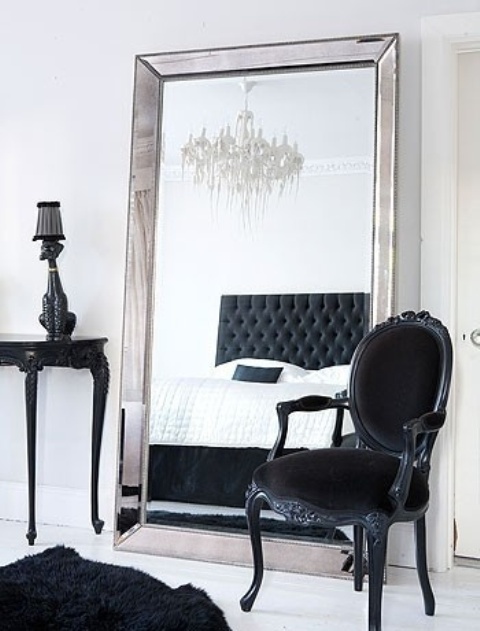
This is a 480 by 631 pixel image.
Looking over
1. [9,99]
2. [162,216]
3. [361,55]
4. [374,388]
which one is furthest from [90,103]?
[374,388]

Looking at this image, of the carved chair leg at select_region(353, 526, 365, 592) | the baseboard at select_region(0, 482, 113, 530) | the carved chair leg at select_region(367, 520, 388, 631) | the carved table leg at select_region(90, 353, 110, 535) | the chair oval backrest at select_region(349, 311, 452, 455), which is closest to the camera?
the carved chair leg at select_region(367, 520, 388, 631)

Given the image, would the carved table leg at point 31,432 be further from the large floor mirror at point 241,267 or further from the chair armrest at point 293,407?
the chair armrest at point 293,407

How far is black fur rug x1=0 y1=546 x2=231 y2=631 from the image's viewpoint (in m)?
2.18

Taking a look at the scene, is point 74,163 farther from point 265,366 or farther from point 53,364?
point 265,366

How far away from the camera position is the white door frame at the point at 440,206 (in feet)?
9.50

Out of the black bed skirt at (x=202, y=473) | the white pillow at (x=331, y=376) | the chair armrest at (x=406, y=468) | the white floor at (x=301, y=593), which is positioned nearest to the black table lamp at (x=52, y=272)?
the black bed skirt at (x=202, y=473)

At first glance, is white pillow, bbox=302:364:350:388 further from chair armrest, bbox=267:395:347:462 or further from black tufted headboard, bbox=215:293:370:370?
chair armrest, bbox=267:395:347:462

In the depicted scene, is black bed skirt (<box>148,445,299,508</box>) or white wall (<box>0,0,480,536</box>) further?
white wall (<box>0,0,480,536</box>)

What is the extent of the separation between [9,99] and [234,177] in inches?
47.5

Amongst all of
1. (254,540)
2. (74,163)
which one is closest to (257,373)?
(254,540)

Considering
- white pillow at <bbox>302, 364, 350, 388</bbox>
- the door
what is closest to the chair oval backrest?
white pillow at <bbox>302, 364, 350, 388</bbox>

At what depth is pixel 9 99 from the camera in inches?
139

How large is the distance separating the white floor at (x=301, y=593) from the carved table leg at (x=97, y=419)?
0.40ft

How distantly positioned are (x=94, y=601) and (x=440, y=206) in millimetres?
1872
